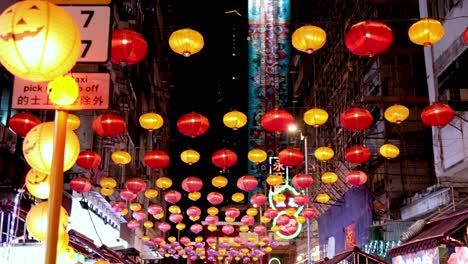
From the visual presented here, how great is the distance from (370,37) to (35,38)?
698 centimetres

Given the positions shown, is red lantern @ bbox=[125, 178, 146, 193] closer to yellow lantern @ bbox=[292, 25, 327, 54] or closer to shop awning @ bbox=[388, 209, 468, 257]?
yellow lantern @ bbox=[292, 25, 327, 54]

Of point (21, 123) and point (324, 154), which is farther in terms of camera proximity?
point (324, 154)

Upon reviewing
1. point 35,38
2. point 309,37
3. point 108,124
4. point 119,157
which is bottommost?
point 35,38

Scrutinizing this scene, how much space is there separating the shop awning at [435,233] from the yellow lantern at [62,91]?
22.5ft

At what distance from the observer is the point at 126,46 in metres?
10.3

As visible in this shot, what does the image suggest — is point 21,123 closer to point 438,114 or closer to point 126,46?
point 126,46

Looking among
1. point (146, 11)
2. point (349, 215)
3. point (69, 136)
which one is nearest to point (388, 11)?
point (349, 215)

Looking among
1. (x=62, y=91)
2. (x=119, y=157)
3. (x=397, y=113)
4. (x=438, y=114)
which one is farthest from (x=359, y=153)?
(x=62, y=91)

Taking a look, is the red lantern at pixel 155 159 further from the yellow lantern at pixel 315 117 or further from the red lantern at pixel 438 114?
the red lantern at pixel 438 114

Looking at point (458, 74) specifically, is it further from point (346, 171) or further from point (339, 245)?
point (339, 245)

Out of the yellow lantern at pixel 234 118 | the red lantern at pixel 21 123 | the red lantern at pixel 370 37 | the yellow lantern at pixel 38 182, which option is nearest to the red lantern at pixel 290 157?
the yellow lantern at pixel 234 118

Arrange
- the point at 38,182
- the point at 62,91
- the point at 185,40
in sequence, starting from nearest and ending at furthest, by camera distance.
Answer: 1. the point at 62,91
2. the point at 38,182
3. the point at 185,40

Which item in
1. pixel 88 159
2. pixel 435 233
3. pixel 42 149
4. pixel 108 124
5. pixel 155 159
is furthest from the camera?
pixel 155 159

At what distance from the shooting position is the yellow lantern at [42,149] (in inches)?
250
